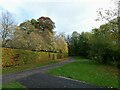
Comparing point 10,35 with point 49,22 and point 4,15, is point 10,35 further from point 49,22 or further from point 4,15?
point 49,22

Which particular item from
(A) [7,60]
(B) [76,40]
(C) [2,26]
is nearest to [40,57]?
(C) [2,26]

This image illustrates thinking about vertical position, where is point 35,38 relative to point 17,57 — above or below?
above

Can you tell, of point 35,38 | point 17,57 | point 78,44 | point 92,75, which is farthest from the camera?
point 78,44

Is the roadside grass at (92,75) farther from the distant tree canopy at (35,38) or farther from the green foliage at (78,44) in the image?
the green foliage at (78,44)

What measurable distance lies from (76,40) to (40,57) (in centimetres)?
5103

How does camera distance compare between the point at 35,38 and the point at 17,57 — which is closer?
the point at 17,57

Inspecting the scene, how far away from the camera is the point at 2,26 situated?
1804 inches

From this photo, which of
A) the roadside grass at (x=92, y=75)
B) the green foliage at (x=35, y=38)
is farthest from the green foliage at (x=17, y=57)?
the green foliage at (x=35, y=38)

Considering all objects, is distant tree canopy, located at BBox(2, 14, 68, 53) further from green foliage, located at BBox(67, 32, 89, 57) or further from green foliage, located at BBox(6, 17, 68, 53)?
green foliage, located at BBox(67, 32, 89, 57)

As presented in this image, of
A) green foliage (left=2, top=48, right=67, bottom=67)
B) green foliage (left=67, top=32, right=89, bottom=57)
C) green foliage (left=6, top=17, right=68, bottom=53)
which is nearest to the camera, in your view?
green foliage (left=2, top=48, right=67, bottom=67)

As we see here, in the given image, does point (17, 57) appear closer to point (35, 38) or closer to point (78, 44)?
point (35, 38)

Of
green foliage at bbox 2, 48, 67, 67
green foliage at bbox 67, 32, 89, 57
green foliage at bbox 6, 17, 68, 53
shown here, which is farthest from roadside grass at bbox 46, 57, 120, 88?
green foliage at bbox 67, 32, 89, 57

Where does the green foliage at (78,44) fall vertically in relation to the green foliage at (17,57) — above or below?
above

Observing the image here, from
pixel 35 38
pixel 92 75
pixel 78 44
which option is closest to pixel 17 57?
pixel 92 75
